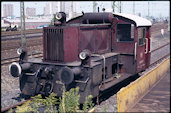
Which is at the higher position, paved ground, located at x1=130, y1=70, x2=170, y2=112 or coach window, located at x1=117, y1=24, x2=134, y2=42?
coach window, located at x1=117, y1=24, x2=134, y2=42

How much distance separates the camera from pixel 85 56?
6535mm

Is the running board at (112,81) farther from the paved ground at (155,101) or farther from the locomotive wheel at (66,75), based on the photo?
the locomotive wheel at (66,75)

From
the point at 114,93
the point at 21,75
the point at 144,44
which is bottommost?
the point at 114,93

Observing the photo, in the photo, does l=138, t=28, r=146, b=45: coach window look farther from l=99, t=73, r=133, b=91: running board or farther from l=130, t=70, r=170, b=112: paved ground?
l=130, t=70, r=170, b=112: paved ground

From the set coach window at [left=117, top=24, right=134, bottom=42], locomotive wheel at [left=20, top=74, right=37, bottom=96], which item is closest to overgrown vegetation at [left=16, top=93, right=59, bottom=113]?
locomotive wheel at [left=20, top=74, right=37, bottom=96]

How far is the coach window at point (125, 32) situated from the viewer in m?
9.17

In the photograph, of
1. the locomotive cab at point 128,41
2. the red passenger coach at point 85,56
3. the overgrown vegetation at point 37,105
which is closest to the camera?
the overgrown vegetation at point 37,105

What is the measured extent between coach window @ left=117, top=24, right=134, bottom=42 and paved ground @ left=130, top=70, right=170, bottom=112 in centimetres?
243

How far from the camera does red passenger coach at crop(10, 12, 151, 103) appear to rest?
6750mm

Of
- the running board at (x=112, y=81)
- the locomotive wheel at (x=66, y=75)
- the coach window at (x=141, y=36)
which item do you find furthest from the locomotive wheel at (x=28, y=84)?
the coach window at (x=141, y=36)

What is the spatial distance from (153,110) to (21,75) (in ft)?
14.1

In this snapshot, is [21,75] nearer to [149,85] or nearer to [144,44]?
[149,85]

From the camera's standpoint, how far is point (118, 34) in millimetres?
9320

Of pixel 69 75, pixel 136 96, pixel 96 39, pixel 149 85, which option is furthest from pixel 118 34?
pixel 69 75
